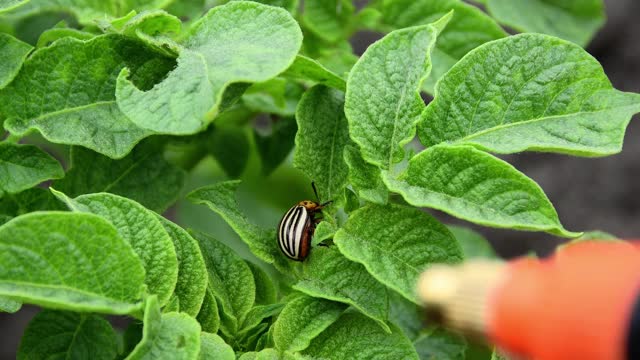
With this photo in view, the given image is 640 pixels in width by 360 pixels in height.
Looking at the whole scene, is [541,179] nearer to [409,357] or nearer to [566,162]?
[566,162]

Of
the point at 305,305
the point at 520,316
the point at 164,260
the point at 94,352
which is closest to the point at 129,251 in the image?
the point at 164,260

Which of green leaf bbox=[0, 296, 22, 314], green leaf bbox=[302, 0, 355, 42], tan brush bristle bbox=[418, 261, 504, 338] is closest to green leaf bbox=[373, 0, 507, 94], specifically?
green leaf bbox=[302, 0, 355, 42]

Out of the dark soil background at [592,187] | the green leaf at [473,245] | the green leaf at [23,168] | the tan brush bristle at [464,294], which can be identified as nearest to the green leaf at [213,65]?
the green leaf at [23,168]

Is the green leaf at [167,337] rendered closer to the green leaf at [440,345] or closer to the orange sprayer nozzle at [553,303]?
the orange sprayer nozzle at [553,303]

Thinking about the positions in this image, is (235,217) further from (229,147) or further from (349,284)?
(229,147)

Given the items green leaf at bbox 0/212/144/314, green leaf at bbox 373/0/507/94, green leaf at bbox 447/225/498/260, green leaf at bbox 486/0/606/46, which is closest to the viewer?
green leaf at bbox 0/212/144/314

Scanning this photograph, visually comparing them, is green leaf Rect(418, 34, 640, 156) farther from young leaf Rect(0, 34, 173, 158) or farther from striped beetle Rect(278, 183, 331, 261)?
young leaf Rect(0, 34, 173, 158)
